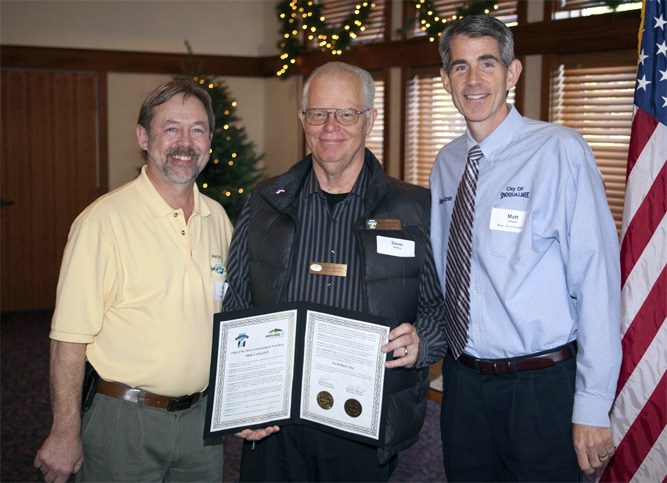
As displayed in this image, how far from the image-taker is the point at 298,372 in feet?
7.84

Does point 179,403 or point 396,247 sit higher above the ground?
point 396,247

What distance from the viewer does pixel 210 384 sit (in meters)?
2.36

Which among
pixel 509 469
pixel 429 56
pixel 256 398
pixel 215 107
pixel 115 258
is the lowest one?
pixel 509 469

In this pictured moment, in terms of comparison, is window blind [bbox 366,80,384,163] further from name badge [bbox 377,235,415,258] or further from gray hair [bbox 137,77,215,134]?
name badge [bbox 377,235,415,258]

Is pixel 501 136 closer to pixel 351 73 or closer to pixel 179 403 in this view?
pixel 351 73

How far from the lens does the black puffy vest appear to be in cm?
245

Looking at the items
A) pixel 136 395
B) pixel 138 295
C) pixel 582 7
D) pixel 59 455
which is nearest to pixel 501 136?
pixel 138 295

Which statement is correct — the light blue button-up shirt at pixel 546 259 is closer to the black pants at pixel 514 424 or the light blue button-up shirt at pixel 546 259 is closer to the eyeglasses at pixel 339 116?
the black pants at pixel 514 424

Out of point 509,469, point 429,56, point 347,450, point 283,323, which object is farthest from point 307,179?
point 429,56

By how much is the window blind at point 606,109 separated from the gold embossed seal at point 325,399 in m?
3.88

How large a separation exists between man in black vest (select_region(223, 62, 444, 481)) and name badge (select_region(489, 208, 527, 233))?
25cm

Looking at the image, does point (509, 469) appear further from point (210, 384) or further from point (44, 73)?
point (44, 73)

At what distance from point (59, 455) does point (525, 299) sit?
65.5 inches

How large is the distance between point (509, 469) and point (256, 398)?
92cm
